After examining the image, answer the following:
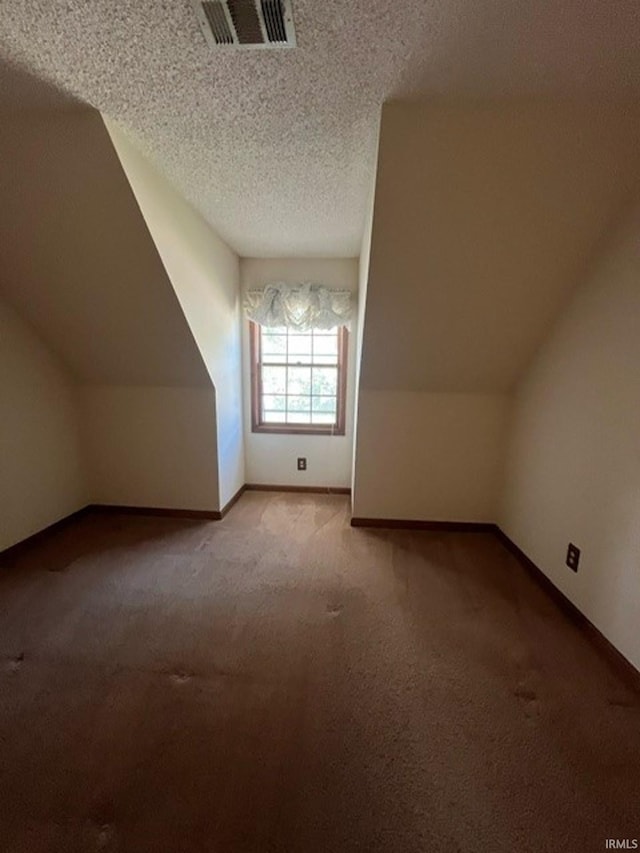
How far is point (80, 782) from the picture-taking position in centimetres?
117

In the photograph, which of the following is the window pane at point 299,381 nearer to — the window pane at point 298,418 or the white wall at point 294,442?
the window pane at point 298,418

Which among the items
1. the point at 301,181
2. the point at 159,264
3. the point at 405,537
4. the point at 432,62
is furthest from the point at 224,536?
the point at 432,62

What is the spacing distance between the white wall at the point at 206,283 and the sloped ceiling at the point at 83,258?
8 cm

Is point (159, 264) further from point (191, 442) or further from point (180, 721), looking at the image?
point (180, 721)

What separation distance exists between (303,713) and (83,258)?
244cm

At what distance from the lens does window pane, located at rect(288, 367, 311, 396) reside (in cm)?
356

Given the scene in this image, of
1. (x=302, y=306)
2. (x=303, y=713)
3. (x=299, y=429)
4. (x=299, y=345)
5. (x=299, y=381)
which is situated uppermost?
(x=302, y=306)

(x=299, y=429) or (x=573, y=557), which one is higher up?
(x=299, y=429)

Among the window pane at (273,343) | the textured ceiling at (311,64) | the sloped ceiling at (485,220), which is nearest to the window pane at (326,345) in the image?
the window pane at (273,343)

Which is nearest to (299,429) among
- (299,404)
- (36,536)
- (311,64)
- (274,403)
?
(299,404)

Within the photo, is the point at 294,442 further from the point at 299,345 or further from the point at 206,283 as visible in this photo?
the point at 206,283

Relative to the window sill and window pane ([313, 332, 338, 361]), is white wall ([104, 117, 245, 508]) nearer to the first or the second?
the window sill

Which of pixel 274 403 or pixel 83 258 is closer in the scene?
pixel 83 258

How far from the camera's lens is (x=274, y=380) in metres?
3.60
